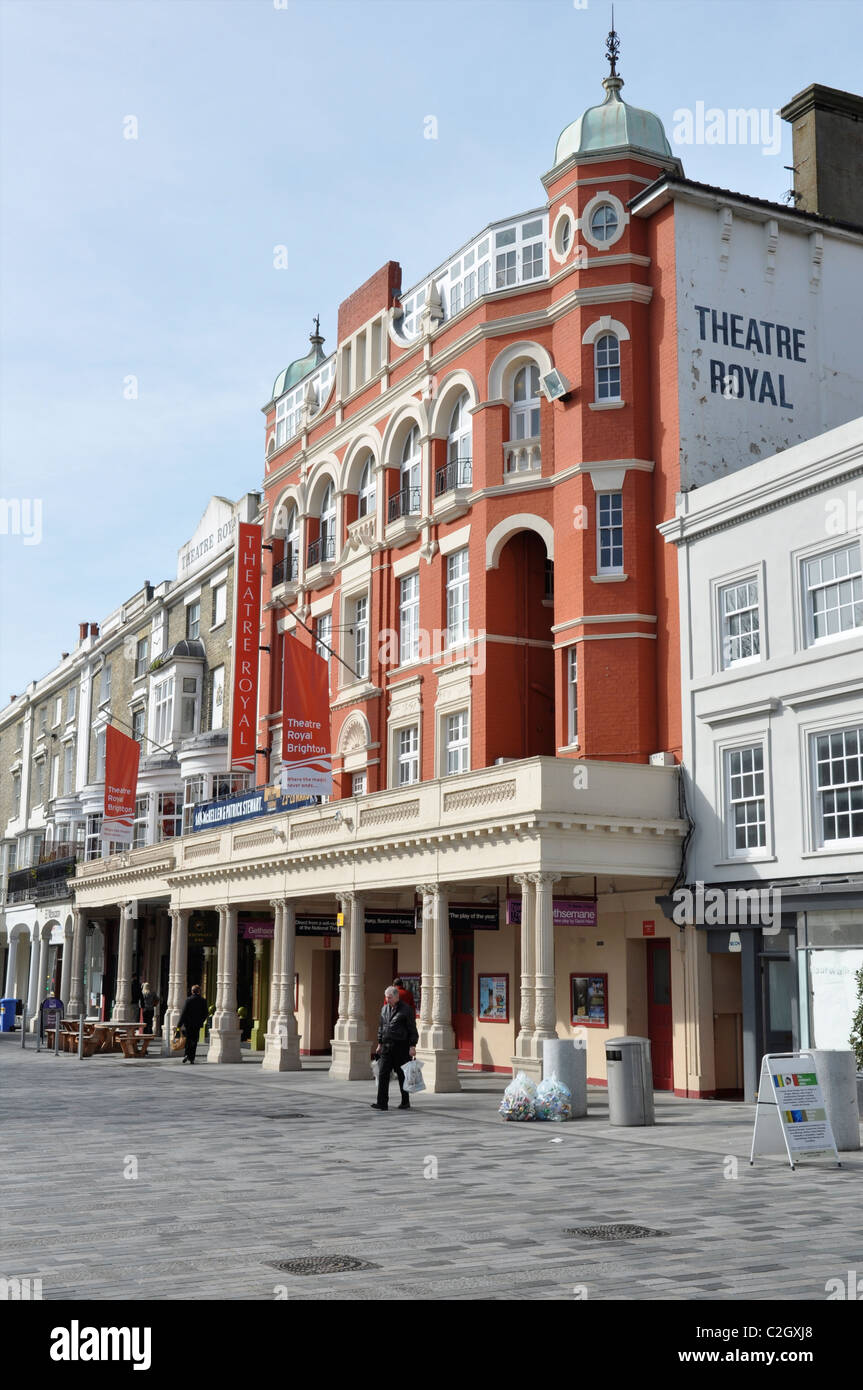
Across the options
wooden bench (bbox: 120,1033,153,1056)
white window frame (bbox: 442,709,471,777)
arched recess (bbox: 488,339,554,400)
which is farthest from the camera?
wooden bench (bbox: 120,1033,153,1056)

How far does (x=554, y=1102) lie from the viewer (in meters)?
19.2

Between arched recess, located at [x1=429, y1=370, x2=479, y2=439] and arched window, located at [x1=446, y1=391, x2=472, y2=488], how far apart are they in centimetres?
12

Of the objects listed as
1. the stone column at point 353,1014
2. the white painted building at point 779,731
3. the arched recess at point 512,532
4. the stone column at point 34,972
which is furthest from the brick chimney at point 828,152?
the stone column at point 34,972

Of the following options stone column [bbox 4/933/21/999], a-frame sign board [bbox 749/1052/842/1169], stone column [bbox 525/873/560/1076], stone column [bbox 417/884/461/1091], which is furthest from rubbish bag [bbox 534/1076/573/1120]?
stone column [bbox 4/933/21/999]

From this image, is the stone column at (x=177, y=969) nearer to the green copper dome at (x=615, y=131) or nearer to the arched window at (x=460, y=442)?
the arched window at (x=460, y=442)

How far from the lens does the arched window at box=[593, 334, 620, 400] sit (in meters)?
26.5

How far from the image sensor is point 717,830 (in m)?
22.9

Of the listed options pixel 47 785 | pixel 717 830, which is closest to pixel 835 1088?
pixel 717 830

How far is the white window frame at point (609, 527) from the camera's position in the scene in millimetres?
25844

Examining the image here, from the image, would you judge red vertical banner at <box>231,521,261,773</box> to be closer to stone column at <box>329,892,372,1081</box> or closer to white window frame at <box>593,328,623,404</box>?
stone column at <box>329,892,372,1081</box>

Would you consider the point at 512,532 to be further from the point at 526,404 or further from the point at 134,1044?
the point at 134,1044

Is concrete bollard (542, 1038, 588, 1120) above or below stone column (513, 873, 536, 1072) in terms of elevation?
below

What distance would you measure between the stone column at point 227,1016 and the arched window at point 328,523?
991 centimetres

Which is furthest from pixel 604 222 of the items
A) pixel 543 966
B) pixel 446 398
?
pixel 543 966
